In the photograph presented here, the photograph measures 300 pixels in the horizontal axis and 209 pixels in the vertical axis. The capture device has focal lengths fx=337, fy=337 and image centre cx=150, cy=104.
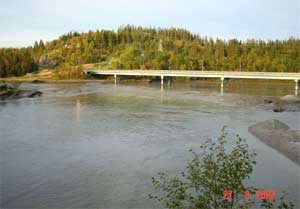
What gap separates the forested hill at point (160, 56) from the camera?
10306cm

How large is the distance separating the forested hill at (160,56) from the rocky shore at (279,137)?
3301 inches

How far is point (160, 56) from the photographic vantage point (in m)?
118

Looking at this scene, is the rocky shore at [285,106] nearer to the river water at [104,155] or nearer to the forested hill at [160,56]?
the river water at [104,155]

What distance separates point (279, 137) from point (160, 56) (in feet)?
329

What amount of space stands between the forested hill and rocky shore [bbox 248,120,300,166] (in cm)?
8384

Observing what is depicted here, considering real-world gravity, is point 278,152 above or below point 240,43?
below

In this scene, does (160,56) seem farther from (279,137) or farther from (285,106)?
(279,137)

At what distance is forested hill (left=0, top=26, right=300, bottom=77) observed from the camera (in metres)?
103

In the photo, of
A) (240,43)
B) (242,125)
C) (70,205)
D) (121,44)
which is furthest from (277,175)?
(121,44)

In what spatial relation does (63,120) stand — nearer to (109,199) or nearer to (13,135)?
(13,135)

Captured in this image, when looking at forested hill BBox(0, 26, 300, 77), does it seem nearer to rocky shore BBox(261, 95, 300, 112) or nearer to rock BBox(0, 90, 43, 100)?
rock BBox(0, 90, 43, 100)

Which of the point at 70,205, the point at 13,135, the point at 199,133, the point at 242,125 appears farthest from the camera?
the point at 242,125

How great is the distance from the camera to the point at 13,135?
66.1ft

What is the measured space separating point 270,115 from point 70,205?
24.4 meters
